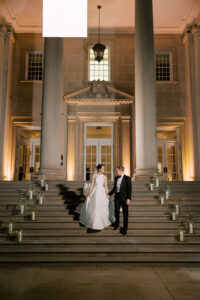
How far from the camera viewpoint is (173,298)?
4547 millimetres

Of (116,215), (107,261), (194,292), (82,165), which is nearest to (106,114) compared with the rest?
(82,165)

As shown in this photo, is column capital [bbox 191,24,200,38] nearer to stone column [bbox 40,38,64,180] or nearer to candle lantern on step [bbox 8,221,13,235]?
stone column [bbox 40,38,64,180]

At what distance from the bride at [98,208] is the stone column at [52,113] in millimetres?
5331

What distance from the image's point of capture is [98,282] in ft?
17.9

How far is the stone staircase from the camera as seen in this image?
7.25m

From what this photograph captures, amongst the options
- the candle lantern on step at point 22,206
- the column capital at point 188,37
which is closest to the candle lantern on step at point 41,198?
the candle lantern on step at point 22,206

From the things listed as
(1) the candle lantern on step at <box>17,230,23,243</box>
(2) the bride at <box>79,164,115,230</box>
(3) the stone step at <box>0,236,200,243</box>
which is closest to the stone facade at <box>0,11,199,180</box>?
(2) the bride at <box>79,164,115,230</box>

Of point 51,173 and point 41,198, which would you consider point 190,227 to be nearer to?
point 41,198

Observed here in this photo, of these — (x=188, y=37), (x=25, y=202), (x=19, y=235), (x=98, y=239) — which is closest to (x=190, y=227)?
(x=98, y=239)

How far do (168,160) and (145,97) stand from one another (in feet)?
25.1

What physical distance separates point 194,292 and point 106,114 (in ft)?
50.0

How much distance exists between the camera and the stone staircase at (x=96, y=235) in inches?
286

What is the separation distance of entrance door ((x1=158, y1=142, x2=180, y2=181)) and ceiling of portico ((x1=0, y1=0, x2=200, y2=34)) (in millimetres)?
7531

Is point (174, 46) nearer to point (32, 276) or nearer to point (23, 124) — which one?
point (23, 124)
